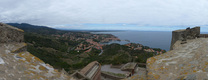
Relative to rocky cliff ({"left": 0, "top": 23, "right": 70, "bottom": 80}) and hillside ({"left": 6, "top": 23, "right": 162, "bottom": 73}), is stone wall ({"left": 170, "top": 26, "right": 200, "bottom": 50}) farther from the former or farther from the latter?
hillside ({"left": 6, "top": 23, "right": 162, "bottom": 73})

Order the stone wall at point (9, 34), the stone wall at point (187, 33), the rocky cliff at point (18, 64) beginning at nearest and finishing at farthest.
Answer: the rocky cliff at point (18, 64) < the stone wall at point (9, 34) < the stone wall at point (187, 33)

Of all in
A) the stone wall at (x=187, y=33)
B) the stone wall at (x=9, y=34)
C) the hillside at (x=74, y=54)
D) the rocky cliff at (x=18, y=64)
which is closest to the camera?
the rocky cliff at (x=18, y=64)

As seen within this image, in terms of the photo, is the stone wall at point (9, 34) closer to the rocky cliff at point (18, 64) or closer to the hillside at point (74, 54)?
the rocky cliff at point (18, 64)

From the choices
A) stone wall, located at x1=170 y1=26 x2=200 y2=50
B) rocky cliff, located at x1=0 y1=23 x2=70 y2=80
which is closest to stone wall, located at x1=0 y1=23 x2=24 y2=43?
rocky cliff, located at x1=0 y1=23 x2=70 y2=80

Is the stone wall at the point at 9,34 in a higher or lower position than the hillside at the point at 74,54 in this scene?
higher

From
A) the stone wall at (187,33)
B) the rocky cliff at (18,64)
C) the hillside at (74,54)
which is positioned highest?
the stone wall at (187,33)

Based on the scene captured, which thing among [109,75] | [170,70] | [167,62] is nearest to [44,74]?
[170,70]

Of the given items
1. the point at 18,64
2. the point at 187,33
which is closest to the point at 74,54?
the point at 187,33

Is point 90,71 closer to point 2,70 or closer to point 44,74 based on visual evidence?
point 44,74

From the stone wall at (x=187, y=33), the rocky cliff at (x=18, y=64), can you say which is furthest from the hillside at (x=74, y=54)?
the stone wall at (x=187, y=33)
